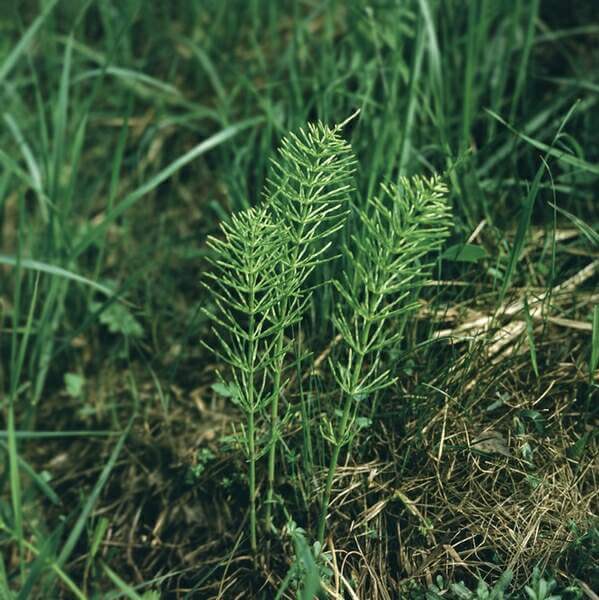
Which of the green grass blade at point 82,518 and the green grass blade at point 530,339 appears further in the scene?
the green grass blade at point 530,339

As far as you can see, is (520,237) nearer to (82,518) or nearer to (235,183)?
(235,183)

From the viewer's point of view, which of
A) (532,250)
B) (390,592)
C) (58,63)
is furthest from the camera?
(58,63)

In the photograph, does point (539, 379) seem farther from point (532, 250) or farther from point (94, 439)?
point (94, 439)

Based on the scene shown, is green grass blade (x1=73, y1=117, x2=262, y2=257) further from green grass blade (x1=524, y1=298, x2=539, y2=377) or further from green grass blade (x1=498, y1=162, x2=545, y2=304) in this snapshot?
green grass blade (x1=524, y1=298, x2=539, y2=377)

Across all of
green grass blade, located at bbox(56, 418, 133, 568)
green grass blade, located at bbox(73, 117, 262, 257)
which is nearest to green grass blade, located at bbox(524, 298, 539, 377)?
green grass blade, located at bbox(56, 418, 133, 568)

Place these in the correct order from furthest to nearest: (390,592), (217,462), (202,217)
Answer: (202,217), (217,462), (390,592)

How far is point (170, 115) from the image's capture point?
2629 millimetres

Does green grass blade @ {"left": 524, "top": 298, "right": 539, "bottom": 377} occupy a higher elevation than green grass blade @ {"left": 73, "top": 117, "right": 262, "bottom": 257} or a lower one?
lower

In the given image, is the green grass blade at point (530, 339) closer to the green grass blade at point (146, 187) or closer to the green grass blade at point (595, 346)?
the green grass blade at point (595, 346)

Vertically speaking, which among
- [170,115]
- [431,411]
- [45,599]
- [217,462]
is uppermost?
[170,115]

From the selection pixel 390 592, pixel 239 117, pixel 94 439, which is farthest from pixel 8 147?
pixel 390 592

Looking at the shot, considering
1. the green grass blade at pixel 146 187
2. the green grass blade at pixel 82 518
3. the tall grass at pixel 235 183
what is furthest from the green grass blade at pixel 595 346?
the green grass blade at pixel 146 187

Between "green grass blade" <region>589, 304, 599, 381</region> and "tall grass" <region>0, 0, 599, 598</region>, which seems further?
"tall grass" <region>0, 0, 599, 598</region>

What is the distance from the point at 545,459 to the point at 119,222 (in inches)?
59.3
